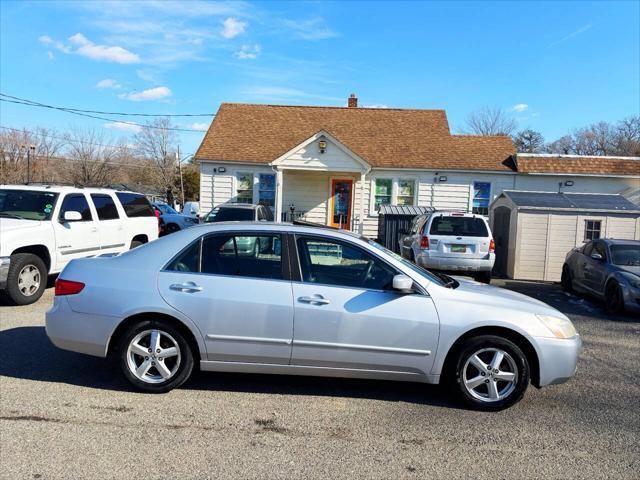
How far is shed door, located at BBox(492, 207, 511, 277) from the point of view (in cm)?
1294

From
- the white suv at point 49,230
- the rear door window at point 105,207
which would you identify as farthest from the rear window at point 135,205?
the rear door window at point 105,207

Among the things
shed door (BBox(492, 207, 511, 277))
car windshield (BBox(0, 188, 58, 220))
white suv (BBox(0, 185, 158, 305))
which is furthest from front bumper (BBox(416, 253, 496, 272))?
car windshield (BBox(0, 188, 58, 220))

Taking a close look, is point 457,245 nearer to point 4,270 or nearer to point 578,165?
point 4,270

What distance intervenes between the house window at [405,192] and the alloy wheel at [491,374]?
46.7 ft

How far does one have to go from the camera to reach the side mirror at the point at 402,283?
405 cm

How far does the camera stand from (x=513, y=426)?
3.91 metres

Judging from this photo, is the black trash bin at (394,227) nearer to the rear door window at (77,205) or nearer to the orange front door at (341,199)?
the orange front door at (341,199)

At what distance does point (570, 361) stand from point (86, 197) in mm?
8374

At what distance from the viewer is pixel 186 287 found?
4230mm

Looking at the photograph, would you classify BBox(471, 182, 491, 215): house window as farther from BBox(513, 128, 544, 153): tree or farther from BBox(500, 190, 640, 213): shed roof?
BBox(513, 128, 544, 153): tree

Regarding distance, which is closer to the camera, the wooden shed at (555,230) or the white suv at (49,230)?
the white suv at (49,230)

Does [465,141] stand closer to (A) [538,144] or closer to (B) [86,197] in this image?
(B) [86,197]

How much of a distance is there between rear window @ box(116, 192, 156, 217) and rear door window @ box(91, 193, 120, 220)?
12.6 inches

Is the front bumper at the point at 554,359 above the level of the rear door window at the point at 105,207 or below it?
below
